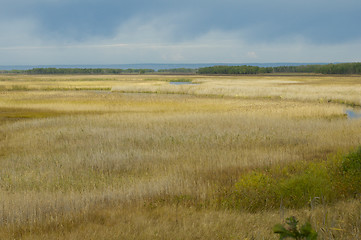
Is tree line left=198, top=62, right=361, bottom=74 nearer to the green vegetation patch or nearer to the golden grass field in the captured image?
the golden grass field

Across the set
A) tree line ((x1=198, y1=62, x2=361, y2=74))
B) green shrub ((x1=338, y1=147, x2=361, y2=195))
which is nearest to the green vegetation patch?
green shrub ((x1=338, y1=147, x2=361, y2=195))

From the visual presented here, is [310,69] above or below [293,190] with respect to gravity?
above

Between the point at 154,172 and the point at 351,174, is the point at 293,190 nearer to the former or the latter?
the point at 351,174

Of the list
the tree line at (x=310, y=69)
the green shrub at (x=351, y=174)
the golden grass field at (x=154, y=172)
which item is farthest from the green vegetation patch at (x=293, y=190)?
the tree line at (x=310, y=69)

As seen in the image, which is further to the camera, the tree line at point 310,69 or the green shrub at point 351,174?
the tree line at point 310,69

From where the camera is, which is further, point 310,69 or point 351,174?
point 310,69

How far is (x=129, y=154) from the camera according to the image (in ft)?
52.9

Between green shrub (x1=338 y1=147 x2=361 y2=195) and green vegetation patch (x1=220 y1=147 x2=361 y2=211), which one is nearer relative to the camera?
green vegetation patch (x1=220 y1=147 x2=361 y2=211)

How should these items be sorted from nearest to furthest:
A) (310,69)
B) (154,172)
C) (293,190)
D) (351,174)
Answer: (293,190) < (351,174) < (154,172) < (310,69)

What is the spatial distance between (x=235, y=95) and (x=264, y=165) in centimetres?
4113

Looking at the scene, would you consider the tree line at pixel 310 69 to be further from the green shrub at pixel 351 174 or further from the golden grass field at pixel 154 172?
the green shrub at pixel 351 174

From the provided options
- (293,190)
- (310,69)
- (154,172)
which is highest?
(310,69)

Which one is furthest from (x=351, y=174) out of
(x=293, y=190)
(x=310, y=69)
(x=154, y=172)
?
(x=310, y=69)

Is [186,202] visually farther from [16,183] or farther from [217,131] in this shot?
[217,131]
